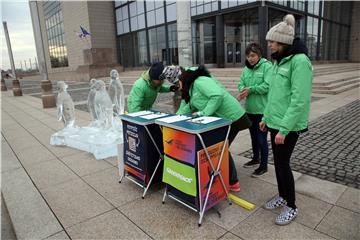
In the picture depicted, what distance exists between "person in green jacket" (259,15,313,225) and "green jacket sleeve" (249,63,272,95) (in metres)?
0.91

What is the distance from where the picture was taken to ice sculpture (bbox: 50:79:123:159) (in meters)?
5.19

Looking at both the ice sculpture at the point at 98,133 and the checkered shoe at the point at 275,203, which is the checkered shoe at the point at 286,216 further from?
the ice sculpture at the point at 98,133

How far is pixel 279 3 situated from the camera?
21.3 metres

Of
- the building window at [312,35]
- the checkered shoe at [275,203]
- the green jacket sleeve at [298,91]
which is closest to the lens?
the green jacket sleeve at [298,91]

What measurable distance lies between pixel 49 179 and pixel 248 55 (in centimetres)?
348

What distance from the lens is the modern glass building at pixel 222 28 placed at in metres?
22.9

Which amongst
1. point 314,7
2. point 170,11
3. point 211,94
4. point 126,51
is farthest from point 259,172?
point 126,51

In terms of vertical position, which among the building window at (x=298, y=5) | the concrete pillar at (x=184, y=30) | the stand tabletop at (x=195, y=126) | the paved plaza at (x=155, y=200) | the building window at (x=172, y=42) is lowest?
the paved plaza at (x=155, y=200)

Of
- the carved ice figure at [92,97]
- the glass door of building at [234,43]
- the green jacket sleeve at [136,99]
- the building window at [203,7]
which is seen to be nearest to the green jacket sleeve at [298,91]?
the green jacket sleeve at [136,99]

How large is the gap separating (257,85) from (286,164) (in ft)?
4.41

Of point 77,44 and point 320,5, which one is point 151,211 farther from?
point 77,44

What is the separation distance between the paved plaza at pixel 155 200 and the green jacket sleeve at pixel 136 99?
1.08m

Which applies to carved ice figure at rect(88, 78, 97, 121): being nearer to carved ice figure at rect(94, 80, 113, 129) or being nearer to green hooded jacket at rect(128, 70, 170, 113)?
carved ice figure at rect(94, 80, 113, 129)

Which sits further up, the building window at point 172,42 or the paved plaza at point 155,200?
the building window at point 172,42
